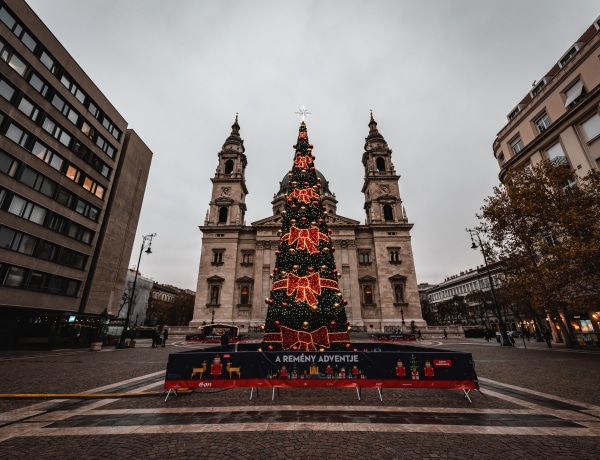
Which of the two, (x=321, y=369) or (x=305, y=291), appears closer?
(x=321, y=369)

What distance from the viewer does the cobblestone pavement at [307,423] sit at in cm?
426

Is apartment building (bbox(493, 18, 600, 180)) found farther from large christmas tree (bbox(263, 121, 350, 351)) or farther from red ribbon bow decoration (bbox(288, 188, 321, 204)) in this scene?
large christmas tree (bbox(263, 121, 350, 351))

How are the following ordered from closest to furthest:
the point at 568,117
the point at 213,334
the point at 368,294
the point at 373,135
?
the point at 568,117 → the point at 213,334 → the point at 368,294 → the point at 373,135

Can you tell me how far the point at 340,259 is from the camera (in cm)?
4303

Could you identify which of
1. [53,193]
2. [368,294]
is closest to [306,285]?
[53,193]

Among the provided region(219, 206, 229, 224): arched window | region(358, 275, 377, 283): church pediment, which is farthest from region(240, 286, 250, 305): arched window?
region(358, 275, 377, 283): church pediment

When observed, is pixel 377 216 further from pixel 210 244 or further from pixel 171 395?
pixel 171 395

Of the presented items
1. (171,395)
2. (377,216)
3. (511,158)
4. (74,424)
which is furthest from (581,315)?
(74,424)

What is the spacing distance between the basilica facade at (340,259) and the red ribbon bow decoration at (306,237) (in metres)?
29.8

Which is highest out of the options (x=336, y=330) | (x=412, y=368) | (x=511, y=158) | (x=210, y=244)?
(x=511, y=158)

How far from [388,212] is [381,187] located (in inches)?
179

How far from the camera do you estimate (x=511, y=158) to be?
27078 millimetres

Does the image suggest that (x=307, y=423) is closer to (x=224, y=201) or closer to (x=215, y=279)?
(x=215, y=279)

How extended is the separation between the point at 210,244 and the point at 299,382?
3910cm
